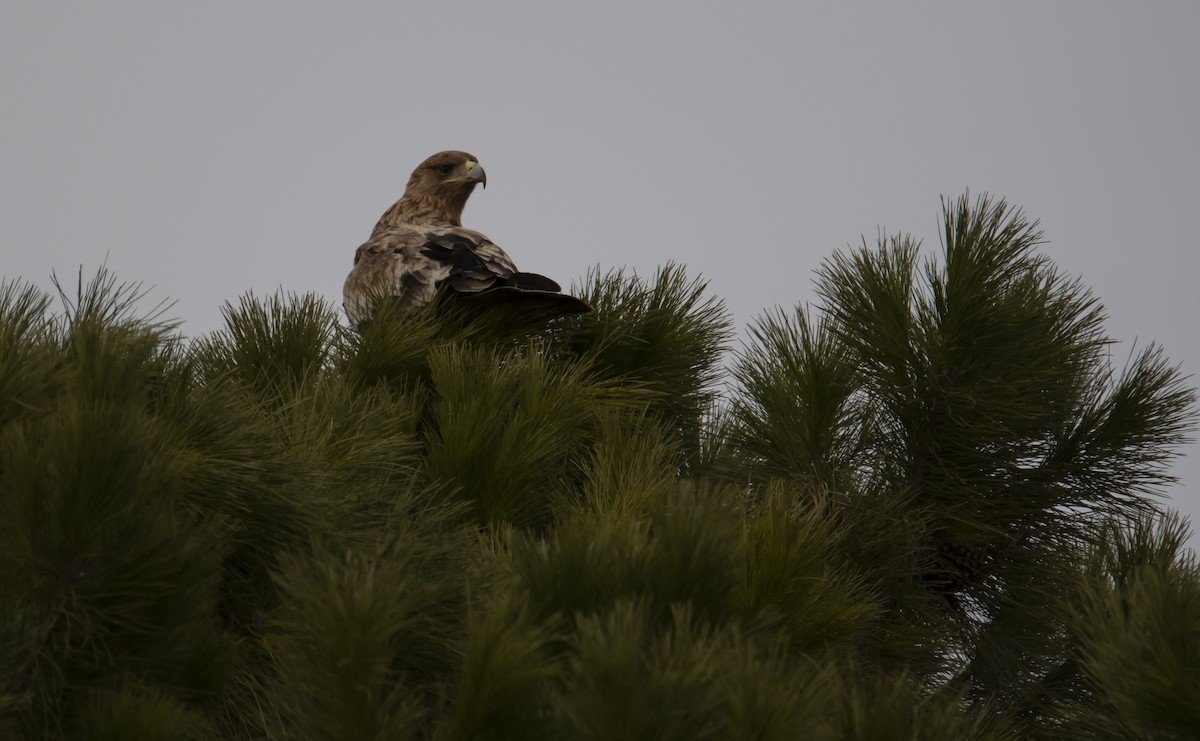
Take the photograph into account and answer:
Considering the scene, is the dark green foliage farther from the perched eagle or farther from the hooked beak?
the hooked beak

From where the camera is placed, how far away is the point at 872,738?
2574 millimetres

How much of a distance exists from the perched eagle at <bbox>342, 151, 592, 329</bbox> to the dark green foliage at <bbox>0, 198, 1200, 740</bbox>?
0.39 ft

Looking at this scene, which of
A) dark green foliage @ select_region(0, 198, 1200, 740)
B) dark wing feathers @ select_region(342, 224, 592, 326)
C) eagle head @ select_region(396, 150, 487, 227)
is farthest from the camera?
eagle head @ select_region(396, 150, 487, 227)

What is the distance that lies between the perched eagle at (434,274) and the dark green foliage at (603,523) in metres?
0.12

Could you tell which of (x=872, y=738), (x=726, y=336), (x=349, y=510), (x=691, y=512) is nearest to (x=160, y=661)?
(x=349, y=510)

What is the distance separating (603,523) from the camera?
2.90 m

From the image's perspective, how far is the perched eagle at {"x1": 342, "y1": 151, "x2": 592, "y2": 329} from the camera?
446 cm

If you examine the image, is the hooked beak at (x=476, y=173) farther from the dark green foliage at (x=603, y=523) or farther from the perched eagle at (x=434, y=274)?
the dark green foliage at (x=603, y=523)

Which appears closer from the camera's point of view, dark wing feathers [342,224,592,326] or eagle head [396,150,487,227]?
dark wing feathers [342,224,592,326]

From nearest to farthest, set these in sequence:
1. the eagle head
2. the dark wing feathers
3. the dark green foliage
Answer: the dark green foliage → the dark wing feathers → the eagle head

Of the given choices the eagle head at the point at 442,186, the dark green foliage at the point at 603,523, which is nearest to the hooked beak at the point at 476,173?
the eagle head at the point at 442,186

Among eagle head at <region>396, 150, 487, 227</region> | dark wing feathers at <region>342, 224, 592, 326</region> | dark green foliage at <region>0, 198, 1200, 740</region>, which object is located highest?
eagle head at <region>396, 150, 487, 227</region>

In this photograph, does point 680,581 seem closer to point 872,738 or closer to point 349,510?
point 872,738

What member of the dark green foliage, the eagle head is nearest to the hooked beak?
the eagle head
